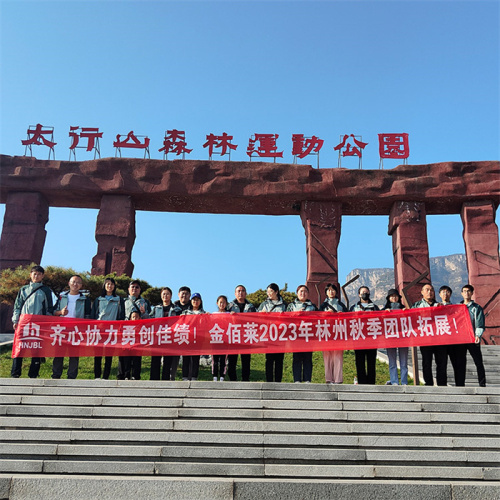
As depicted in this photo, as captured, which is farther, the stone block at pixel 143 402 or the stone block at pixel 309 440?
the stone block at pixel 143 402

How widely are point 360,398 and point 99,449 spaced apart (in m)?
2.88

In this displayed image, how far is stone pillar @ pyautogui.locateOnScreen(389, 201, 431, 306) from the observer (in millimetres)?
15656

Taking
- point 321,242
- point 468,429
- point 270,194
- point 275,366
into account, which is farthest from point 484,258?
point 468,429

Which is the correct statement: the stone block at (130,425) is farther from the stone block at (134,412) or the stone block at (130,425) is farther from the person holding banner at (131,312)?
the person holding banner at (131,312)

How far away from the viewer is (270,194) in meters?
16.1

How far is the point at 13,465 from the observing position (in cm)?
418

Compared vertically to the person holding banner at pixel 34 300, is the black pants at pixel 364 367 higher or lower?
lower

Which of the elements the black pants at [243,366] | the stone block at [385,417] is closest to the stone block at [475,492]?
the stone block at [385,417]

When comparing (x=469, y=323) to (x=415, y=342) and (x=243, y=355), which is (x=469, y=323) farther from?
(x=243, y=355)

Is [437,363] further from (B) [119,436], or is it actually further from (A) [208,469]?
(B) [119,436]

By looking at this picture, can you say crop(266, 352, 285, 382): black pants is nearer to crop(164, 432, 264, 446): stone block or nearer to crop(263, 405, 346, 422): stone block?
crop(263, 405, 346, 422): stone block

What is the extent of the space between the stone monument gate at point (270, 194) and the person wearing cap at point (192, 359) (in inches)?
355

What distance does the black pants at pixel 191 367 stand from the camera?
650cm

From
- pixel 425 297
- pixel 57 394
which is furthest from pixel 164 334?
pixel 425 297
